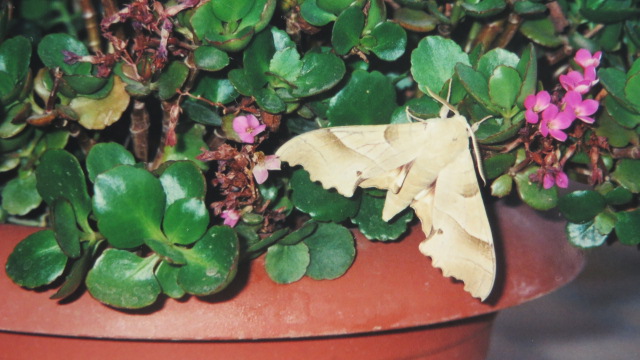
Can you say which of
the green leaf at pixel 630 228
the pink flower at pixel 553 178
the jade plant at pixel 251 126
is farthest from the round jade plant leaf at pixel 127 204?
the green leaf at pixel 630 228

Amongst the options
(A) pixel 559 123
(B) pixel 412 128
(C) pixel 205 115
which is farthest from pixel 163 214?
(A) pixel 559 123

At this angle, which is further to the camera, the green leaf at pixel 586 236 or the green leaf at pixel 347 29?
the green leaf at pixel 586 236

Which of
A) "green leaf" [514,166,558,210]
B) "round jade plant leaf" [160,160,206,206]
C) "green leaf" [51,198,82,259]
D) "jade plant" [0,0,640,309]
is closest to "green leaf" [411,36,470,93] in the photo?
"jade plant" [0,0,640,309]

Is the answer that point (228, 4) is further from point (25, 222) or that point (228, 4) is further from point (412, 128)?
point (25, 222)

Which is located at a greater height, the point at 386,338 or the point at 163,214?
the point at 163,214

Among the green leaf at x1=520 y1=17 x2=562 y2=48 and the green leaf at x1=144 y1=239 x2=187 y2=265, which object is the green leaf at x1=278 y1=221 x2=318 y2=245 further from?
the green leaf at x1=520 y1=17 x2=562 y2=48

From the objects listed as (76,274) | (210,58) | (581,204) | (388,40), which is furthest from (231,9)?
(581,204)

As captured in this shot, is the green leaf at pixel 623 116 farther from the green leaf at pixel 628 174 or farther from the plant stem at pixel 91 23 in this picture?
the plant stem at pixel 91 23
